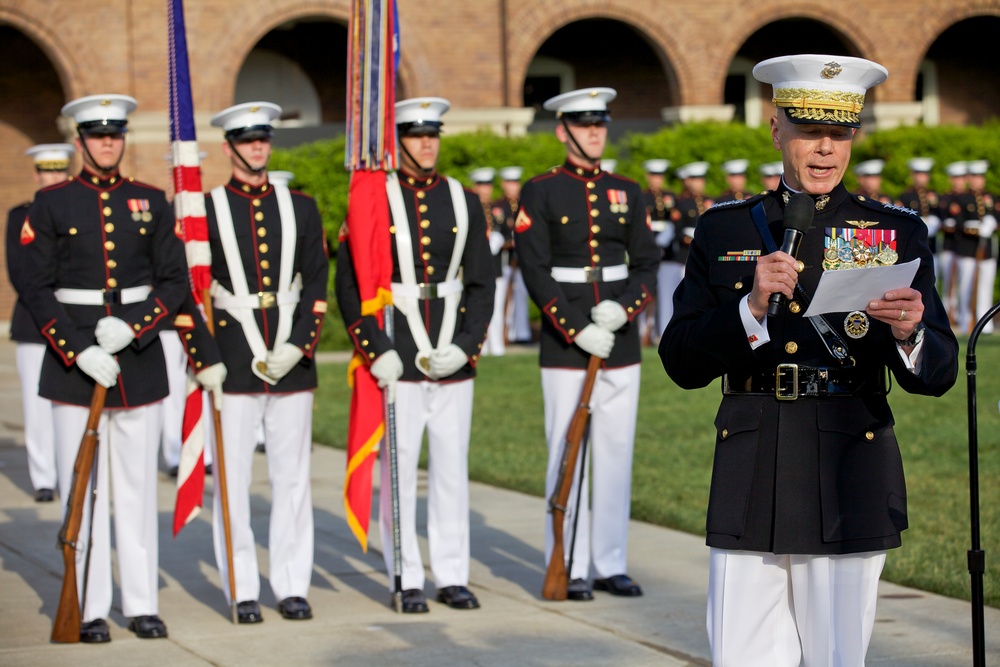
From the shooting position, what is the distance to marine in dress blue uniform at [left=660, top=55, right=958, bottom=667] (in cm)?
380

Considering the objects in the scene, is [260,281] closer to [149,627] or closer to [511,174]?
[149,627]

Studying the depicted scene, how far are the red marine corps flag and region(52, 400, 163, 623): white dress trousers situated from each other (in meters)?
0.96

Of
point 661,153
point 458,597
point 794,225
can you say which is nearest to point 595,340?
point 458,597

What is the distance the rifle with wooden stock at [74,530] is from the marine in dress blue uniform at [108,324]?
10cm

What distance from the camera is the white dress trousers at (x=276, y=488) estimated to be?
6906 millimetres

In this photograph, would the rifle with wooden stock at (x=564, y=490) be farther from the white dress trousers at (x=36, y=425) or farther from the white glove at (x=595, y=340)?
the white dress trousers at (x=36, y=425)

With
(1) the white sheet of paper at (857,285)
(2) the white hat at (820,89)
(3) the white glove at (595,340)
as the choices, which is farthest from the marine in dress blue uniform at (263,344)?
(1) the white sheet of paper at (857,285)

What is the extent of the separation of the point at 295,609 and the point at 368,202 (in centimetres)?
186

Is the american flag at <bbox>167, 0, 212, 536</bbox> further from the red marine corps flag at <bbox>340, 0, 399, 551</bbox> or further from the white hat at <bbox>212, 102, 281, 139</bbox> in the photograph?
the red marine corps flag at <bbox>340, 0, 399, 551</bbox>

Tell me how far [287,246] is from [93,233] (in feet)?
2.90

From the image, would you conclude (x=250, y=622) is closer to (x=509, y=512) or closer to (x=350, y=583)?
(x=350, y=583)

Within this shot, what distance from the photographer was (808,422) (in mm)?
3852

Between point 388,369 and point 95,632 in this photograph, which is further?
point 388,369

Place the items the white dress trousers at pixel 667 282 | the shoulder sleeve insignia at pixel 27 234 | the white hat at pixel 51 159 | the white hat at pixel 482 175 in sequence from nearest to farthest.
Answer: the shoulder sleeve insignia at pixel 27 234 < the white hat at pixel 51 159 < the white hat at pixel 482 175 < the white dress trousers at pixel 667 282
